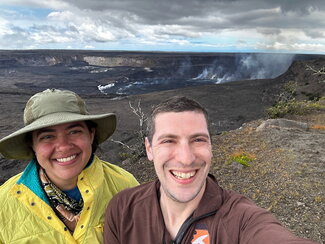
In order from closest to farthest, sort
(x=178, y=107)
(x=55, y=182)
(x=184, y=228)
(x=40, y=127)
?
(x=184, y=228) < (x=178, y=107) < (x=40, y=127) < (x=55, y=182)

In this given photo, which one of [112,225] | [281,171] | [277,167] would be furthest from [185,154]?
[277,167]

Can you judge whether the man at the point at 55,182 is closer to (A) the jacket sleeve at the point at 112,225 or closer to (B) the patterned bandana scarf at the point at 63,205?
(B) the patterned bandana scarf at the point at 63,205

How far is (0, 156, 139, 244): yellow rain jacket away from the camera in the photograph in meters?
2.10

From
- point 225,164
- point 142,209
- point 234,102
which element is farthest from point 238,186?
point 234,102

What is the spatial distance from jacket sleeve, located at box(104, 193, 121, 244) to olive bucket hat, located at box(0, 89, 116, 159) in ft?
2.18

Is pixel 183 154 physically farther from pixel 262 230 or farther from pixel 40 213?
pixel 40 213

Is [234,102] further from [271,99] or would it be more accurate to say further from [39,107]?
[39,107]

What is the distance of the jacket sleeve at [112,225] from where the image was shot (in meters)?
2.06

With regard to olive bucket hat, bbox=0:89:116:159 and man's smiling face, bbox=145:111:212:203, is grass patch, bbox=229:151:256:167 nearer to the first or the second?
olive bucket hat, bbox=0:89:116:159

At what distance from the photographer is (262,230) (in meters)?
1.64

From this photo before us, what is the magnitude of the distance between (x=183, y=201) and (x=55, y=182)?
41.8 inches

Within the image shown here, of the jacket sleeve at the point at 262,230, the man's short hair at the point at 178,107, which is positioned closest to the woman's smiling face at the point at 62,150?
the man's short hair at the point at 178,107

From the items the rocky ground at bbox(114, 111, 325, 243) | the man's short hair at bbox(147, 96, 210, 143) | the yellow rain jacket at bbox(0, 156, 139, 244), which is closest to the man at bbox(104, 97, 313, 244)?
the man's short hair at bbox(147, 96, 210, 143)

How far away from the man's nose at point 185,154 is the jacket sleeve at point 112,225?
2.01 feet
